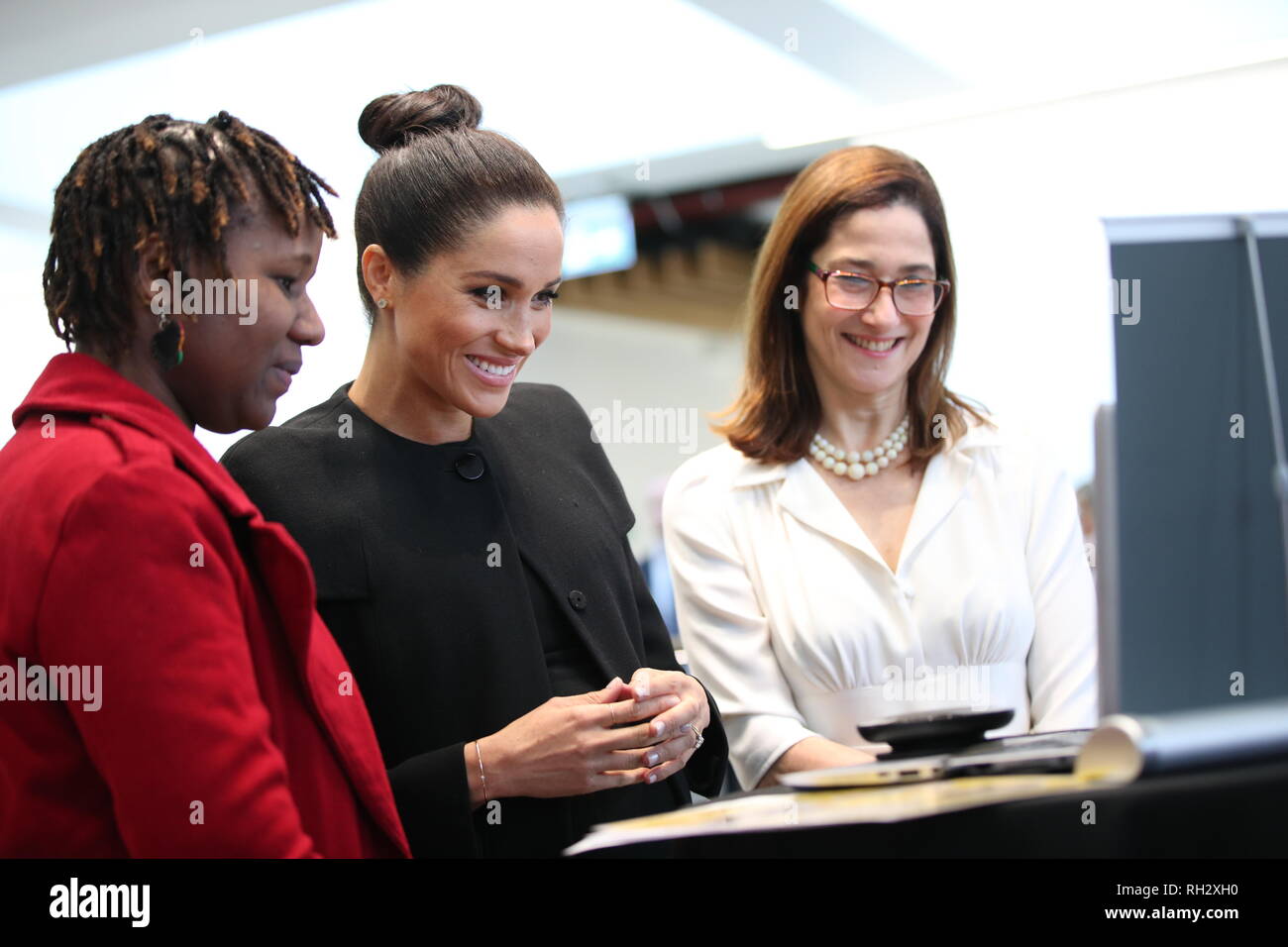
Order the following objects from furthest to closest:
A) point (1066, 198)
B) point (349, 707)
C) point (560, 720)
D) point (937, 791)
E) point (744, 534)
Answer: point (1066, 198)
point (744, 534)
point (560, 720)
point (349, 707)
point (937, 791)

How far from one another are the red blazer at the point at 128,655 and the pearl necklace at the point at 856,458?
132 centimetres

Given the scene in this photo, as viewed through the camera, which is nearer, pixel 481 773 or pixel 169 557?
pixel 169 557

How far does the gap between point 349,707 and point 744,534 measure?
3.38ft

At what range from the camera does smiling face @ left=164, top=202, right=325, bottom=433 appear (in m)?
1.35

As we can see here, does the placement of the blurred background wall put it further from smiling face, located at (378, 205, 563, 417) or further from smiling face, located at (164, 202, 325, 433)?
smiling face, located at (164, 202, 325, 433)

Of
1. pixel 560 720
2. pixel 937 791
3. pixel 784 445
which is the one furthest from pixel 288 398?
pixel 937 791

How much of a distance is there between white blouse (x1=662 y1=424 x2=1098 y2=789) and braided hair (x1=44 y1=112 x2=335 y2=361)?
1096mm

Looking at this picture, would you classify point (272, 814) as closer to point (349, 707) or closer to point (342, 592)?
point (349, 707)

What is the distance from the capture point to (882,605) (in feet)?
7.06

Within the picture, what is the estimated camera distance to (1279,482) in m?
1.21

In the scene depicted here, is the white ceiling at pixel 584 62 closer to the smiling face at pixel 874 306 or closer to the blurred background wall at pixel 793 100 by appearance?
the blurred background wall at pixel 793 100

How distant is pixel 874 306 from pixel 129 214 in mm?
1343

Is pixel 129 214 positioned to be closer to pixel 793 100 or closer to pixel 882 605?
pixel 882 605

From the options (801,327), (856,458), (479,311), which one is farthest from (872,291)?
(479,311)
